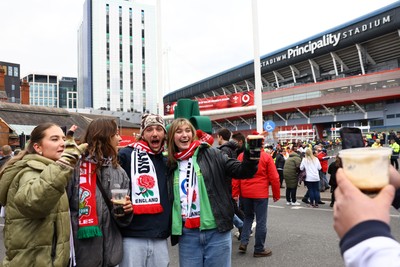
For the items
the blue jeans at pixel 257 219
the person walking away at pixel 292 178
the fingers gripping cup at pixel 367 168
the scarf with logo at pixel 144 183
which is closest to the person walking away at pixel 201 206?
the scarf with logo at pixel 144 183

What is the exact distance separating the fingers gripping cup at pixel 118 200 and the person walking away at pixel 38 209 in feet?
1.13

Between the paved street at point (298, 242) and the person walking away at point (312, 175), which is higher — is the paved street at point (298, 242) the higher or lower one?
the lower one

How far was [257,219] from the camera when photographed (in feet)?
18.5

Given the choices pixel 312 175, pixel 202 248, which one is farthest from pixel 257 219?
pixel 312 175

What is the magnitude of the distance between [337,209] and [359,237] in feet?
0.30

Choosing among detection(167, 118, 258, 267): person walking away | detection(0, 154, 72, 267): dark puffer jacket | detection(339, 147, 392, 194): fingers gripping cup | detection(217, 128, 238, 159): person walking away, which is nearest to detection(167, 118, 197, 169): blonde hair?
detection(167, 118, 258, 267): person walking away

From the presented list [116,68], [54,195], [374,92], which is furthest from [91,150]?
[116,68]

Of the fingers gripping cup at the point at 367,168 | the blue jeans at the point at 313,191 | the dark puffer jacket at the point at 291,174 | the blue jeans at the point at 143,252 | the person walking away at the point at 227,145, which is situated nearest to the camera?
the fingers gripping cup at the point at 367,168

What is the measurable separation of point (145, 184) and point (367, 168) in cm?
214

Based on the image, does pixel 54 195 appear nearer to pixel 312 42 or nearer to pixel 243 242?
pixel 243 242

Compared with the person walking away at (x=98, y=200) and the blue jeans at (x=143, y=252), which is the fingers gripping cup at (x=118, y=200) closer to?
the person walking away at (x=98, y=200)

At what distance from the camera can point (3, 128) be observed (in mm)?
28047

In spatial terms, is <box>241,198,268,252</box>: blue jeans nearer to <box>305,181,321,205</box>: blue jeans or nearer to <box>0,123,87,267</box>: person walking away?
<box>0,123,87,267</box>: person walking away

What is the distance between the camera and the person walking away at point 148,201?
8.96 ft
